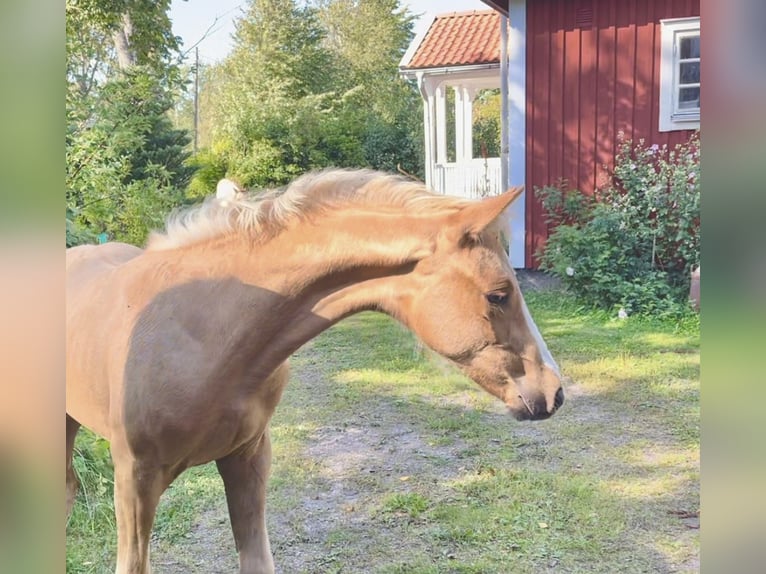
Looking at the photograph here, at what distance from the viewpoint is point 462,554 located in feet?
8.31

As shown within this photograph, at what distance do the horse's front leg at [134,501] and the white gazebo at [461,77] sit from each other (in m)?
5.49

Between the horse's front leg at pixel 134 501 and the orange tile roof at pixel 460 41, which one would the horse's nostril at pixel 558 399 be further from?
the orange tile roof at pixel 460 41

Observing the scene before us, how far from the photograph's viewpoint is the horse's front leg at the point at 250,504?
1.84 meters

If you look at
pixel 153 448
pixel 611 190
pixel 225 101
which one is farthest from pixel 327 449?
pixel 225 101

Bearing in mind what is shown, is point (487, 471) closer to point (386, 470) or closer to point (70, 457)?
point (386, 470)

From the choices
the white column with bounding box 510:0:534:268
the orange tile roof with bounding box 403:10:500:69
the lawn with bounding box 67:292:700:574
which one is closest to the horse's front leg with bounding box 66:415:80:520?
the lawn with bounding box 67:292:700:574

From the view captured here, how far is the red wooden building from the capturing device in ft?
21.0

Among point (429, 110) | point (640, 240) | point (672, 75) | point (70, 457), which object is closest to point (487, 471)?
point (70, 457)

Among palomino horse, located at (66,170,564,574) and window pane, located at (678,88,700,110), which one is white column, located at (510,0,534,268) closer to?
window pane, located at (678,88,700,110)

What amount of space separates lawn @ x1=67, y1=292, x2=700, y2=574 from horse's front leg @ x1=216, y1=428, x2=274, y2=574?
532 millimetres

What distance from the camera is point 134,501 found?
5.19ft

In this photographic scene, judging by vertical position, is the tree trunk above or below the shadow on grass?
above

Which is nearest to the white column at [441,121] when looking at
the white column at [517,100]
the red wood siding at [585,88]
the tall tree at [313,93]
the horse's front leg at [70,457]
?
the tall tree at [313,93]
